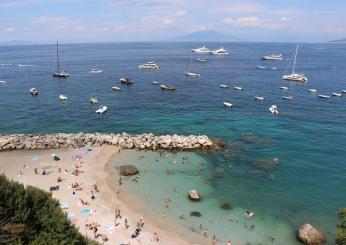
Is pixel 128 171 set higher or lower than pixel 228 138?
lower

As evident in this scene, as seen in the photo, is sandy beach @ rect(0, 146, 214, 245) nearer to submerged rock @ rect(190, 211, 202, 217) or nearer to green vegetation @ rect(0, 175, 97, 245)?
submerged rock @ rect(190, 211, 202, 217)

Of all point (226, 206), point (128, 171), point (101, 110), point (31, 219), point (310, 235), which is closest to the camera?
point (31, 219)

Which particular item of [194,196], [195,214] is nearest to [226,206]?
[194,196]

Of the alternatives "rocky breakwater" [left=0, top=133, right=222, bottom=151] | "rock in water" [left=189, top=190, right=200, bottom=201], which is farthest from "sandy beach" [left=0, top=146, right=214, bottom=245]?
"rock in water" [left=189, top=190, right=200, bottom=201]

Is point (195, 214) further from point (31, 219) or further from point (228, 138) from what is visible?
point (228, 138)

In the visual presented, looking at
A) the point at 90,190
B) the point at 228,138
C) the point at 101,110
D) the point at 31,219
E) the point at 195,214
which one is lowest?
the point at 195,214

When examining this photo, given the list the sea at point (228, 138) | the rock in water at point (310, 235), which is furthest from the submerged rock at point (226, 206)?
the rock in water at point (310, 235)

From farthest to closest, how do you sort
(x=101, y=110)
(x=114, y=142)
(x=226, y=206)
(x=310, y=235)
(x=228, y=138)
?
(x=101, y=110), (x=228, y=138), (x=114, y=142), (x=226, y=206), (x=310, y=235)

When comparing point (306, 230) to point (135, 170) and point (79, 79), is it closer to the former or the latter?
point (135, 170)
